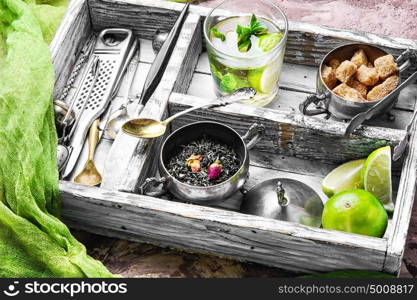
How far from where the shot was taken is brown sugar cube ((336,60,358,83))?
1.70 m

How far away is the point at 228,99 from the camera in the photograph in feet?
5.54

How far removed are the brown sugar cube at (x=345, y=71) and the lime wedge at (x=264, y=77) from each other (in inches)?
5.7

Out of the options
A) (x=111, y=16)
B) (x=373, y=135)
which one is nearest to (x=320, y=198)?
(x=373, y=135)

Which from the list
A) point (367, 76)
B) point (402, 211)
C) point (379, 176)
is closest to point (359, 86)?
point (367, 76)

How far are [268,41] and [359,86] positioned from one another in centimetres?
23

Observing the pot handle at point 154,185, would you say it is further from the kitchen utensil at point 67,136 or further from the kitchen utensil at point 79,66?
the kitchen utensil at point 79,66

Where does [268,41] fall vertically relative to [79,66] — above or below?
above

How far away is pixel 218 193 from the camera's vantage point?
1.56 m

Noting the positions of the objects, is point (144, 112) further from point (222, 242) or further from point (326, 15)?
point (326, 15)

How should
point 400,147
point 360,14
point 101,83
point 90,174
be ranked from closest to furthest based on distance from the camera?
point 400,147
point 90,174
point 101,83
point 360,14

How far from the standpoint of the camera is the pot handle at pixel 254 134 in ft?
5.42

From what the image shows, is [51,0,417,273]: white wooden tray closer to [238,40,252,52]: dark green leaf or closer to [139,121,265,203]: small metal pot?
[139,121,265,203]: small metal pot

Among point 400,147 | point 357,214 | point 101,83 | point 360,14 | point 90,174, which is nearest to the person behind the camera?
point 357,214

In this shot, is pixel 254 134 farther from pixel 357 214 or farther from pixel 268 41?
pixel 357 214
